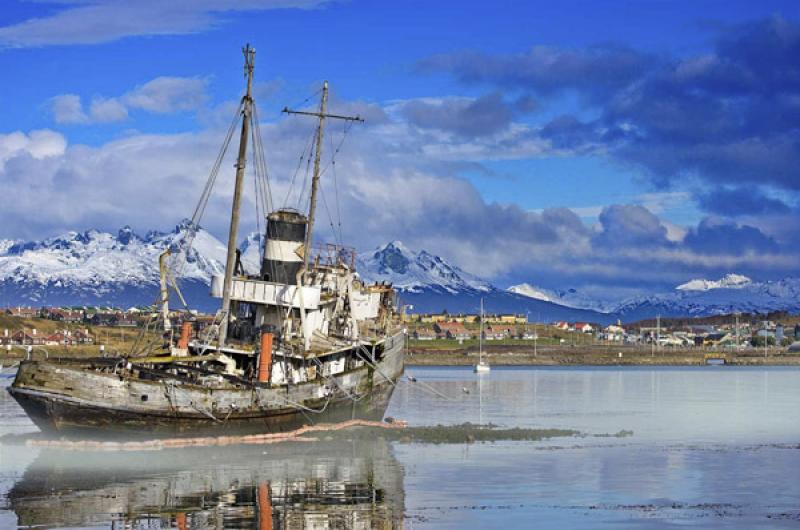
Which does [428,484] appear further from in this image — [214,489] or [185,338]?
[185,338]

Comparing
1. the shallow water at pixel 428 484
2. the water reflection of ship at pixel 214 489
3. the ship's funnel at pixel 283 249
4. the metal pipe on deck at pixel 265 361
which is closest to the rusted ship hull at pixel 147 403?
the metal pipe on deck at pixel 265 361

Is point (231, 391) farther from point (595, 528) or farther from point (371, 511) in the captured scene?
point (595, 528)

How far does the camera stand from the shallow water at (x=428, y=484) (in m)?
35.4

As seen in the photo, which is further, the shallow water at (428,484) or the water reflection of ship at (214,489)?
the shallow water at (428,484)

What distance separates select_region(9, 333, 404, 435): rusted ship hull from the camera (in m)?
49.7

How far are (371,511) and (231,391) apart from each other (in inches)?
667

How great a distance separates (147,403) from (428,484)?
1375 cm

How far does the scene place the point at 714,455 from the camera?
53.1 m

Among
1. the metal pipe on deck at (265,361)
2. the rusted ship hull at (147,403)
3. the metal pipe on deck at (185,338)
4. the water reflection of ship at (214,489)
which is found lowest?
the water reflection of ship at (214,489)

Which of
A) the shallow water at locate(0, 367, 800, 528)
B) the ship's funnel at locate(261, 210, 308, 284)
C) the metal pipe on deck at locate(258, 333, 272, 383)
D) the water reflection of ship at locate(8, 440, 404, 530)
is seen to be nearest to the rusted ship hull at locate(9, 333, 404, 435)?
the metal pipe on deck at locate(258, 333, 272, 383)

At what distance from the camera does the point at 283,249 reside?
61.4 metres

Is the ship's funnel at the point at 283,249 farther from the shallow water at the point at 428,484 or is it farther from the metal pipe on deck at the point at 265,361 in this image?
the shallow water at the point at 428,484

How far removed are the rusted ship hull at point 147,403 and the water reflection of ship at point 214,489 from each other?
5.44ft

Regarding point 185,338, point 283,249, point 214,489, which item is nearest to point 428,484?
point 214,489
